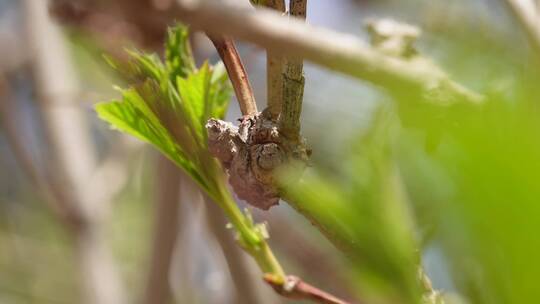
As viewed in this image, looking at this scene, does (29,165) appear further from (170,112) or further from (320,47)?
(320,47)

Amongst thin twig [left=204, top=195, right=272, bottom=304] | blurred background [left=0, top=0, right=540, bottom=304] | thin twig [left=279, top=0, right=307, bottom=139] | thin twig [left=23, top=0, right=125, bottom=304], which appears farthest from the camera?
thin twig [left=23, top=0, right=125, bottom=304]

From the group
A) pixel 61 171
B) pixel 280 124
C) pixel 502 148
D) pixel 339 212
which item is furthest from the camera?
pixel 61 171

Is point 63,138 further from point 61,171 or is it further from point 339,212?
point 339,212

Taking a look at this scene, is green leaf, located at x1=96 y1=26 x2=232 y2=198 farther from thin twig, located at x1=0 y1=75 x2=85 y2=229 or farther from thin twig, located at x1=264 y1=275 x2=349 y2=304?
thin twig, located at x1=0 y1=75 x2=85 y2=229

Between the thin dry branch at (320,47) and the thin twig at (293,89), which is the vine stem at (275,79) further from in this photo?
the thin dry branch at (320,47)

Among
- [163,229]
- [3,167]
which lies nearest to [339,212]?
[163,229]

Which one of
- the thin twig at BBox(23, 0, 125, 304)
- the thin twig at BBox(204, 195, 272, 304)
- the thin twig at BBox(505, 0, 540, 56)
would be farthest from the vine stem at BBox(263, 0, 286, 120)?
the thin twig at BBox(23, 0, 125, 304)
